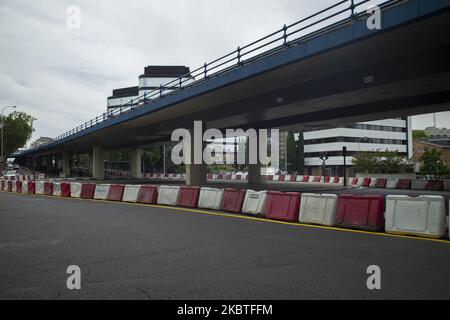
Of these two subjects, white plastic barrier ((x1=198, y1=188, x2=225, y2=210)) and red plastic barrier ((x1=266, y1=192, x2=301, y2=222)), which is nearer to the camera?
red plastic barrier ((x1=266, y1=192, x2=301, y2=222))

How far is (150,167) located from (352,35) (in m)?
89.1

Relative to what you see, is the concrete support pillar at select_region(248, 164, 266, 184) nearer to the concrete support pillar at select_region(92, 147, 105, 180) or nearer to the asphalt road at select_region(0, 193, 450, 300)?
the asphalt road at select_region(0, 193, 450, 300)

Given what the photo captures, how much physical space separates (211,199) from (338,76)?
7592 millimetres

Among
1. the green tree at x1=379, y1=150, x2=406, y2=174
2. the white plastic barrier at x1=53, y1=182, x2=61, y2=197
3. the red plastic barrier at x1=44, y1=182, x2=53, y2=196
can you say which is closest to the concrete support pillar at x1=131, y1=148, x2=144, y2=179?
the green tree at x1=379, y1=150, x2=406, y2=174

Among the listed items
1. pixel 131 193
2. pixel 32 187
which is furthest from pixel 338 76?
pixel 32 187

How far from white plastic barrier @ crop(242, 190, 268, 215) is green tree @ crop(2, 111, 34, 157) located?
75.9m

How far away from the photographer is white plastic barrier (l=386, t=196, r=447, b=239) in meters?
8.88

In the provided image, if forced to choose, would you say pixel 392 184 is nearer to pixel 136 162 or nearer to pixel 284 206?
pixel 284 206

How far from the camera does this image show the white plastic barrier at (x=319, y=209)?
10.9 meters

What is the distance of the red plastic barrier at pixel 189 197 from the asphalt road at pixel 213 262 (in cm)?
453

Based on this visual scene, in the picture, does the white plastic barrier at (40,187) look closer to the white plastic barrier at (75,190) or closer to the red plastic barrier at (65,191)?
the red plastic barrier at (65,191)

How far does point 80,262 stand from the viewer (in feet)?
22.0

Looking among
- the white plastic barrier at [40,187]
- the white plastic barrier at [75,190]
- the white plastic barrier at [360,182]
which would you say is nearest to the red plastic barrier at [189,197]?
the white plastic barrier at [75,190]
